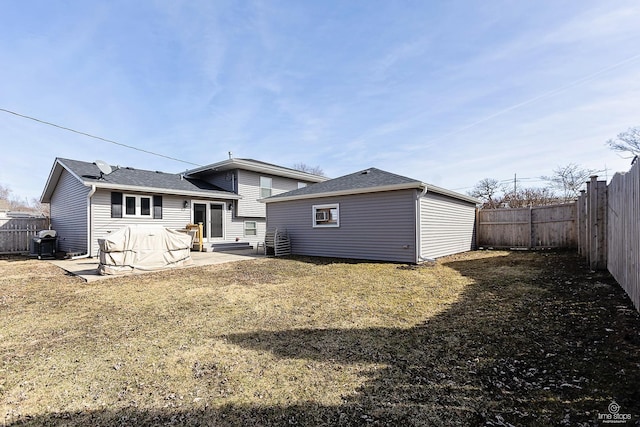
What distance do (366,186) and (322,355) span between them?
24.7 feet

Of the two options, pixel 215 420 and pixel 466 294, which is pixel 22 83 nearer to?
pixel 215 420

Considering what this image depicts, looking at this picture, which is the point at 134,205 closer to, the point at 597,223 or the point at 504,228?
the point at 597,223

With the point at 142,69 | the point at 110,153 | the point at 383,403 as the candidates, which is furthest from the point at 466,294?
the point at 110,153

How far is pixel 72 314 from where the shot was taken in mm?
4586

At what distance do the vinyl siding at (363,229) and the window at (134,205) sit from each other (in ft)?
19.0

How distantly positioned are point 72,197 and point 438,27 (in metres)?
15.4

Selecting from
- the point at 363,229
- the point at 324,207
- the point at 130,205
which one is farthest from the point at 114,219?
the point at 363,229

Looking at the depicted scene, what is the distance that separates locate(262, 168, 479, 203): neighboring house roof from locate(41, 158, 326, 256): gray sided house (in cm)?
316

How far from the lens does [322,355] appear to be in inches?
122

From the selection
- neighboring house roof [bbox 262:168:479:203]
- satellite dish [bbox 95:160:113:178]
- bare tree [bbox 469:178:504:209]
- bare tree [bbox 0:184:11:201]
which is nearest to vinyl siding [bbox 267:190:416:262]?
neighboring house roof [bbox 262:168:479:203]

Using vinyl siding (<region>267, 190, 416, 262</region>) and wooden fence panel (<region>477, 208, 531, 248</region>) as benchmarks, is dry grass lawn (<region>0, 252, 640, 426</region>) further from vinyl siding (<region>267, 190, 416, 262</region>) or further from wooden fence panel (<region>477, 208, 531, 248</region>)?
wooden fence panel (<region>477, 208, 531, 248</region>)

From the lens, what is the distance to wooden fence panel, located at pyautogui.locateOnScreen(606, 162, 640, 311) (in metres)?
3.68

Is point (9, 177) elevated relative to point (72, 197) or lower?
elevated

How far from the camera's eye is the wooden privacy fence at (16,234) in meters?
13.3
